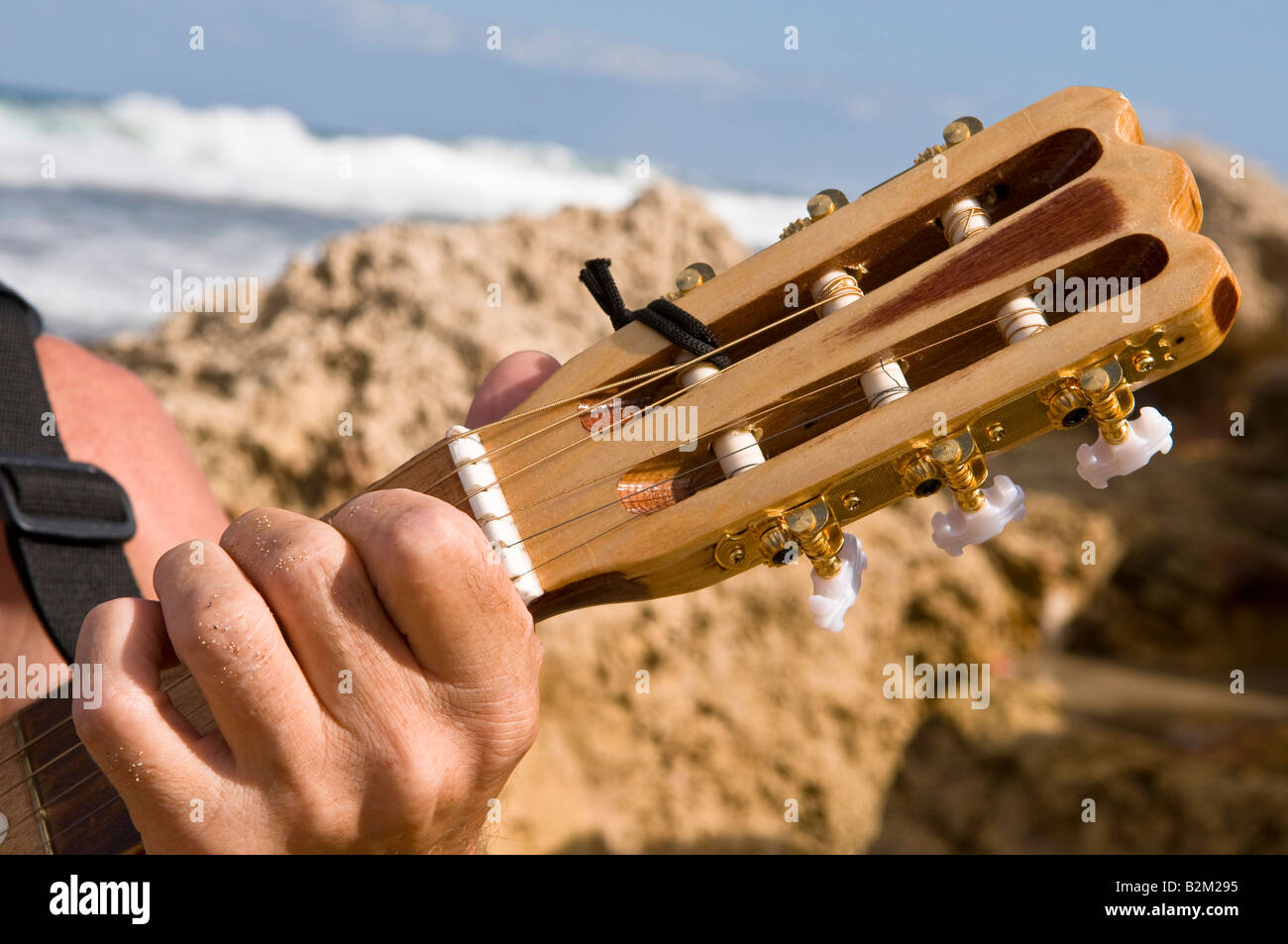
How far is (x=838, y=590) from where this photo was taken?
3.85ft

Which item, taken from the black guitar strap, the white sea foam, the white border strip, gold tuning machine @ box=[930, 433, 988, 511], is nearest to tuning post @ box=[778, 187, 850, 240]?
gold tuning machine @ box=[930, 433, 988, 511]

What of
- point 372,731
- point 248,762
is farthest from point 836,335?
point 248,762

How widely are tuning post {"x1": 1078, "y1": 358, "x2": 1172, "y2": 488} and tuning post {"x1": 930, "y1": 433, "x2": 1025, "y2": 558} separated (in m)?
0.09

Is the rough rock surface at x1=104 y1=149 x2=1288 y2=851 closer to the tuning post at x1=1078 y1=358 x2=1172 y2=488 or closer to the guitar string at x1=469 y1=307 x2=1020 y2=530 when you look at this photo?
the guitar string at x1=469 y1=307 x2=1020 y2=530

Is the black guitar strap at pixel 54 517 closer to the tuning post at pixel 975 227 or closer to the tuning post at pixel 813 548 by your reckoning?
the tuning post at pixel 813 548

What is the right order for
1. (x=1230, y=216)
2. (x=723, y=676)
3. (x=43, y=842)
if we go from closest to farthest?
1. (x=43, y=842)
2. (x=723, y=676)
3. (x=1230, y=216)

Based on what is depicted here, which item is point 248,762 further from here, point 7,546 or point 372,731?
point 7,546

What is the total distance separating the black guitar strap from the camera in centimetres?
172

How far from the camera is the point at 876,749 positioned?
11.8 ft

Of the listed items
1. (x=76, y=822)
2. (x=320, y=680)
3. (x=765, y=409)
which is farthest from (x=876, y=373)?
(x=76, y=822)

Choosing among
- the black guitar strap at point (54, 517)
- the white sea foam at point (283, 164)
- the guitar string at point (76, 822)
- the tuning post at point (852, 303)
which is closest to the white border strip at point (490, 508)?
the tuning post at point (852, 303)

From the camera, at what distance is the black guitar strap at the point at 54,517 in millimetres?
1719

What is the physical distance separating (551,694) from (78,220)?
16.2 metres

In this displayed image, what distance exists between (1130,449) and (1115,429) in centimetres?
3
